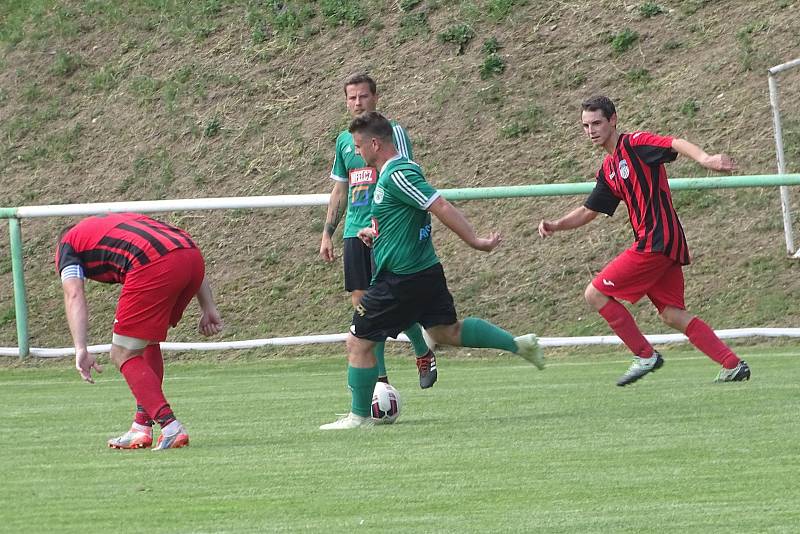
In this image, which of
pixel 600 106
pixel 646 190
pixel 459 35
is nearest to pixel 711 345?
pixel 646 190

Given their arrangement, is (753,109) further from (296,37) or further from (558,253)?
(296,37)

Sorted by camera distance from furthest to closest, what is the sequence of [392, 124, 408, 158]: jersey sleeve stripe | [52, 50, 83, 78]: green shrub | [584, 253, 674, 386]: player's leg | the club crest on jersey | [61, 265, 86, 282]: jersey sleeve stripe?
1. [52, 50, 83, 78]: green shrub
2. [584, 253, 674, 386]: player's leg
3. the club crest on jersey
4. [392, 124, 408, 158]: jersey sleeve stripe
5. [61, 265, 86, 282]: jersey sleeve stripe

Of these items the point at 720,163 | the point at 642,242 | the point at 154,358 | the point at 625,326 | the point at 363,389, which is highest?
the point at 720,163

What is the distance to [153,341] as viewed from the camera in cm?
755

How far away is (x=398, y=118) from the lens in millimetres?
17906

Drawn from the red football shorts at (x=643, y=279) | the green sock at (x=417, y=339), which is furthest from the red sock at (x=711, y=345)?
the green sock at (x=417, y=339)

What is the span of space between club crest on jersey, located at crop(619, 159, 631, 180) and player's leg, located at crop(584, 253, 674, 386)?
498 millimetres

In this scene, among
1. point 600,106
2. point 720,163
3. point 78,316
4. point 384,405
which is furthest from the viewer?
point 600,106

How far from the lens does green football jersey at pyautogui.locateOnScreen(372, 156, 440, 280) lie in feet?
26.0

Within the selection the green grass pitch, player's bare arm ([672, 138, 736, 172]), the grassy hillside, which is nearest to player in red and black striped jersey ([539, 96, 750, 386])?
the green grass pitch

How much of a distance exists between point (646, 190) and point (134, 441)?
3.65m

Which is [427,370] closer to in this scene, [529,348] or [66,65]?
[529,348]

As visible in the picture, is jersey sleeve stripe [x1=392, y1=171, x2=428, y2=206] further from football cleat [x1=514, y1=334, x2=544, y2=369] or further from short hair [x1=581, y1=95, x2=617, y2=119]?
short hair [x1=581, y1=95, x2=617, y2=119]

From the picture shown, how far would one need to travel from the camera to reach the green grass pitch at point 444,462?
5168mm
